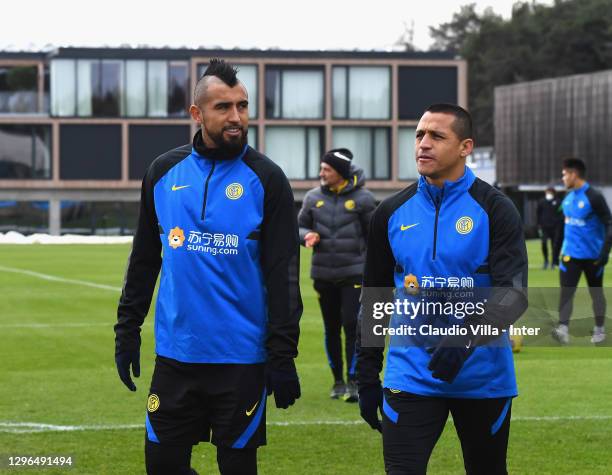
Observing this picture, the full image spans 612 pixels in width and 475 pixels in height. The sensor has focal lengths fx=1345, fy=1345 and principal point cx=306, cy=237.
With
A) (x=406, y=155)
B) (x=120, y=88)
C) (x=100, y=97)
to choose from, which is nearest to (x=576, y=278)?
(x=120, y=88)

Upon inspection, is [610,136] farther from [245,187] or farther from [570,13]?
[245,187]

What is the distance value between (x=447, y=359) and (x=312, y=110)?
76.8 metres

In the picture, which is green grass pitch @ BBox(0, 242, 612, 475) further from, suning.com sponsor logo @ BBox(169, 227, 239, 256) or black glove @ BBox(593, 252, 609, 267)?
suning.com sponsor logo @ BBox(169, 227, 239, 256)

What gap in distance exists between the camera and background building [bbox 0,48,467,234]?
79.4m

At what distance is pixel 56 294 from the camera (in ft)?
86.1

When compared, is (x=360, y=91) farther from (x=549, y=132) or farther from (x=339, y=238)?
(x=339, y=238)

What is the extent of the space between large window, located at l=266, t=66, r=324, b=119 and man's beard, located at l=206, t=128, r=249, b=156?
249 ft

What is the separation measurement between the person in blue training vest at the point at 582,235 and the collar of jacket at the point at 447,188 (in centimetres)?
1055

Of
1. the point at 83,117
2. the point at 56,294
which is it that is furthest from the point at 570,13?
the point at 56,294

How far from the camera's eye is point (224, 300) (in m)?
5.88

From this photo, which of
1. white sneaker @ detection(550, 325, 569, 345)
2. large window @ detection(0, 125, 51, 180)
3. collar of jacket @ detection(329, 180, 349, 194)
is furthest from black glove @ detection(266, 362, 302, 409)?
large window @ detection(0, 125, 51, 180)

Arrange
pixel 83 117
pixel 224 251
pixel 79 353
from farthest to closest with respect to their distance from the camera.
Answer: pixel 83 117, pixel 79 353, pixel 224 251

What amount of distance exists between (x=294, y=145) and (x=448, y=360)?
77.3m

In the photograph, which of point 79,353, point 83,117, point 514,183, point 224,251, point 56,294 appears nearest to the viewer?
point 224,251
